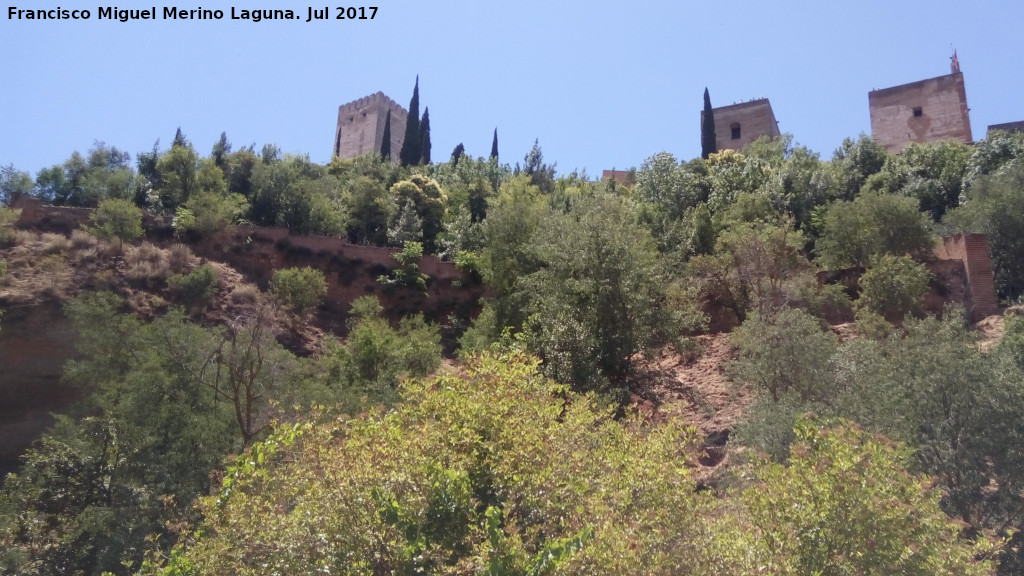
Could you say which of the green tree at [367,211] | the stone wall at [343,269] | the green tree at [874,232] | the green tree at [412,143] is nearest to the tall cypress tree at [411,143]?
the green tree at [412,143]

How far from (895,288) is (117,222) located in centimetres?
2829

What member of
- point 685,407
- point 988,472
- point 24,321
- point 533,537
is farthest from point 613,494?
point 24,321

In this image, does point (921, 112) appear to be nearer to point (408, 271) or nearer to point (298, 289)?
point (408, 271)

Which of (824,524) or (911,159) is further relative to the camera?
(911,159)

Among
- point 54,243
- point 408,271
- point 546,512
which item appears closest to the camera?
point 546,512

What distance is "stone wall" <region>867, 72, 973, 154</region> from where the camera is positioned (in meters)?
47.1

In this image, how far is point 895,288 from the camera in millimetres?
22328

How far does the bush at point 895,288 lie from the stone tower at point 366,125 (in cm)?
5381

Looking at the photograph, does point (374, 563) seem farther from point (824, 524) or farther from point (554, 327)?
point (554, 327)

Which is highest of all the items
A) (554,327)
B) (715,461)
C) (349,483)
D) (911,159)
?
(911,159)

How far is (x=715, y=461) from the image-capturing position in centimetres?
1702

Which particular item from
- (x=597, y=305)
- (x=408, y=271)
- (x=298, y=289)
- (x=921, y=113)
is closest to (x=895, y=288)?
(x=597, y=305)

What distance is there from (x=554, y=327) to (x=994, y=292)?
42.7ft

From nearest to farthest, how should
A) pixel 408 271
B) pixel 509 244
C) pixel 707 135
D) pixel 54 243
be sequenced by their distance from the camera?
pixel 509 244 → pixel 54 243 → pixel 408 271 → pixel 707 135
